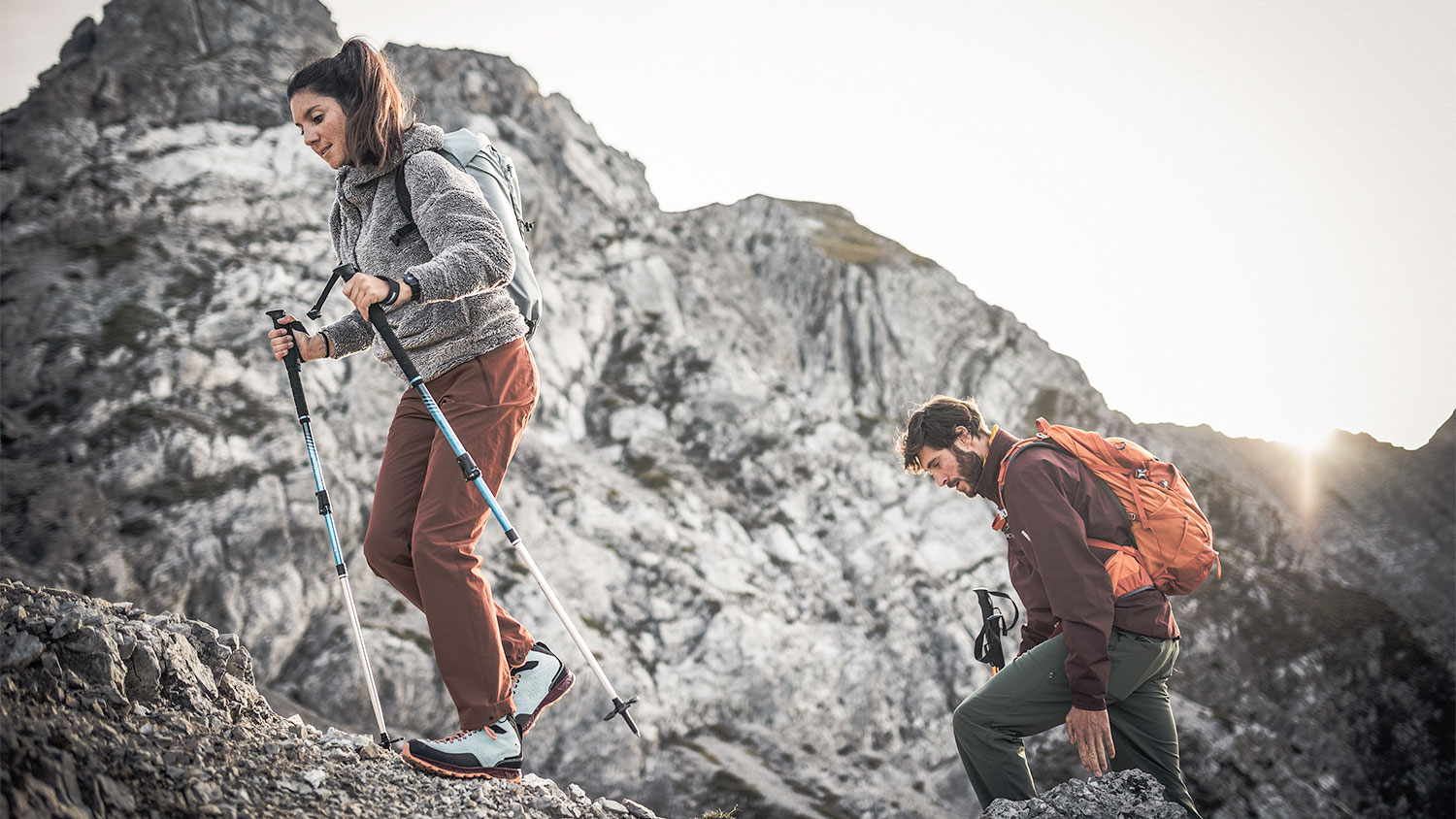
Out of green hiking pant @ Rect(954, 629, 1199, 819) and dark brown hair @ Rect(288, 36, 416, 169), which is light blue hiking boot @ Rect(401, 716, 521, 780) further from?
dark brown hair @ Rect(288, 36, 416, 169)

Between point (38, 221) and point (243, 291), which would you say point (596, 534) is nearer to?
point (243, 291)

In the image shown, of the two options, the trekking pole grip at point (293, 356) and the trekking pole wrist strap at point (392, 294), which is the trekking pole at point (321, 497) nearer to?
the trekking pole grip at point (293, 356)

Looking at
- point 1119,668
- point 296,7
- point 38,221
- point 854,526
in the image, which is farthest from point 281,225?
point 1119,668

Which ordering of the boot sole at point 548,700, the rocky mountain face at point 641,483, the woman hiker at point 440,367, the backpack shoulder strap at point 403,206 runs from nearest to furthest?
the woman hiker at point 440,367, the backpack shoulder strap at point 403,206, the boot sole at point 548,700, the rocky mountain face at point 641,483

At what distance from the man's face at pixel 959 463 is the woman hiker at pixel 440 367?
3209 mm

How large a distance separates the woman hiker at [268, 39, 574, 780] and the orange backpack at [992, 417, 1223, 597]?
3643mm

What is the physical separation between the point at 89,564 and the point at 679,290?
32124mm

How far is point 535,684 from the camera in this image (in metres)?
4.93

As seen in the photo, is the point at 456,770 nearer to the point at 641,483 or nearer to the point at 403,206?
the point at 403,206

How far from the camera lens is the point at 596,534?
1248 inches

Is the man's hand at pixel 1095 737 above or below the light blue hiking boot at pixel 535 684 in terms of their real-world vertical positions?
above

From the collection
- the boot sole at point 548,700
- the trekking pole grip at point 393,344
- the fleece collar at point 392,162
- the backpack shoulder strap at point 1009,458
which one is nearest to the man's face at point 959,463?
the backpack shoulder strap at point 1009,458

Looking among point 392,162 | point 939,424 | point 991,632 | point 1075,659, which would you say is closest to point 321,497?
point 392,162

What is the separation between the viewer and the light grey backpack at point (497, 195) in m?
4.68
